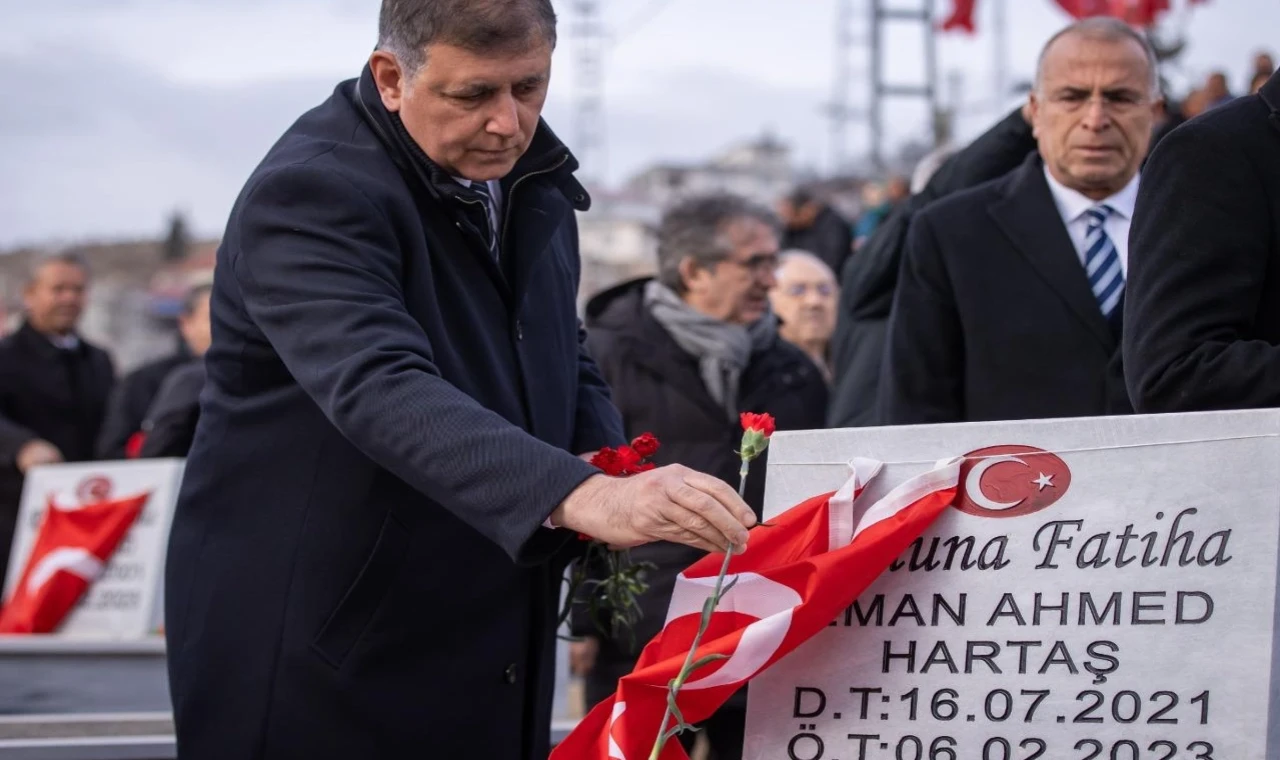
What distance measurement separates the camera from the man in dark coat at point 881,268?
530 cm

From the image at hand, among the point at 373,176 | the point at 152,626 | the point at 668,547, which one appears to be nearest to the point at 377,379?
the point at 373,176

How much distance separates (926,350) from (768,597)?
180 cm

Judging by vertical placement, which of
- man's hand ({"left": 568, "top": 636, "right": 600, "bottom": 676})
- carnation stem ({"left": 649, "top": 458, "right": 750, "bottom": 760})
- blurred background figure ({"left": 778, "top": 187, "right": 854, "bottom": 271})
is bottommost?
man's hand ({"left": 568, "top": 636, "right": 600, "bottom": 676})

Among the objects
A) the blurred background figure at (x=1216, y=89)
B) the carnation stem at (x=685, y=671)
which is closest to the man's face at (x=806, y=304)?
the blurred background figure at (x=1216, y=89)

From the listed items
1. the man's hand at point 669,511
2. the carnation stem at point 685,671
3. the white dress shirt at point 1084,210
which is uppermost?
the white dress shirt at point 1084,210

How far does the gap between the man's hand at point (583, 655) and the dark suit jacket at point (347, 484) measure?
2656 millimetres

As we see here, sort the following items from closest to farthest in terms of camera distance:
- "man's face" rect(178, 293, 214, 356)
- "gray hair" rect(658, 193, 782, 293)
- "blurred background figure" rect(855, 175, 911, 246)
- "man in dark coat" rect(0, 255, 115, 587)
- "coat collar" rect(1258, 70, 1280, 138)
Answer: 1. "coat collar" rect(1258, 70, 1280, 138)
2. "gray hair" rect(658, 193, 782, 293)
3. "man's face" rect(178, 293, 214, 356)
4. "man in dark coat" rect(0, 255, 115, 587)
5. "blurred background figure" rect(855, 175, 911, 246)

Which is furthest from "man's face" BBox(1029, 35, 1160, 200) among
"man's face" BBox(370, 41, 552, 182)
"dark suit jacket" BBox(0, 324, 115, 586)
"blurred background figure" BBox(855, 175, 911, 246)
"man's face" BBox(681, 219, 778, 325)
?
"dark suit jacket" BBox(0, 324, 115, 586)

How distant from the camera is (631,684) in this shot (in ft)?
8.90

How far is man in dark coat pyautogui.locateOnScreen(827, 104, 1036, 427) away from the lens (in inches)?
209

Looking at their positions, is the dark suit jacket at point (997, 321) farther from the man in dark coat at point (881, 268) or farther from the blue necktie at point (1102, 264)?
the man in dark coat at point (881, 268)

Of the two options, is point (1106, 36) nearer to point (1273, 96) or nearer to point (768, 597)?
point (1273, 96)

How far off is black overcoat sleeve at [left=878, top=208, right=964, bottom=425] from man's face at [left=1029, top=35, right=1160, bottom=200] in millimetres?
422

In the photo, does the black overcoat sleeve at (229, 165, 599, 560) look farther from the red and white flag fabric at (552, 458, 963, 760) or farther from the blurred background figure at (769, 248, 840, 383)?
the blurred background figure at (769, 248, 840, 383)
